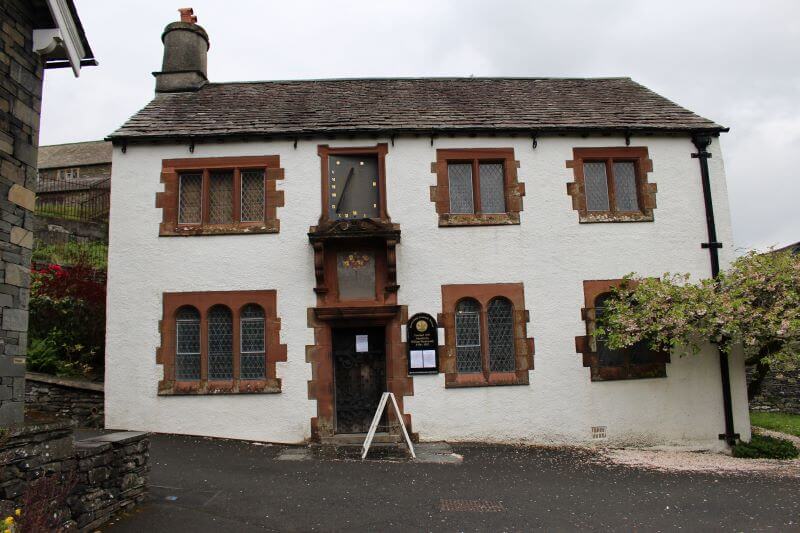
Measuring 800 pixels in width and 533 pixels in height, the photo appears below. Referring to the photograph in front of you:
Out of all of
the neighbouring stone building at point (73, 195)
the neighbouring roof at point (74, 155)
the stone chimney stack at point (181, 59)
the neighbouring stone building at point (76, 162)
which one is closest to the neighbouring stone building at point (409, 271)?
the stone chimney stack at point (181, 59)

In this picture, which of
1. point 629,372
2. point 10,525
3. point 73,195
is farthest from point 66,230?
point 629,372

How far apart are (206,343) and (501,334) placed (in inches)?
226

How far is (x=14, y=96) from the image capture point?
627 cm

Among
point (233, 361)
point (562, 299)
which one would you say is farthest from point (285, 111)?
point (562, 299)

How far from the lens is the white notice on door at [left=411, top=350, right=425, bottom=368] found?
10719 mm

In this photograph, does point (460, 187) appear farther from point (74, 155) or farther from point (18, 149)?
point (74, 155)

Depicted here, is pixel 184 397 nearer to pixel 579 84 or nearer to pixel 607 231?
pixel 607 231

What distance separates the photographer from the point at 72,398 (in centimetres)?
1095

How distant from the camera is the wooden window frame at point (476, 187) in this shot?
11.3m

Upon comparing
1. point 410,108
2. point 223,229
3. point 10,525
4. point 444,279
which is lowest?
point 10,525

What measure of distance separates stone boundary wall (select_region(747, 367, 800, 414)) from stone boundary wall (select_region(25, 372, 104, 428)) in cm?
1798

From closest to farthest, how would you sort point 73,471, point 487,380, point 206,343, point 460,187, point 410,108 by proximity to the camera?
point 73,471 → point 487,380 → point 206,343 → point 460,187 → point 410,108

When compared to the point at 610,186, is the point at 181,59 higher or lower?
higher

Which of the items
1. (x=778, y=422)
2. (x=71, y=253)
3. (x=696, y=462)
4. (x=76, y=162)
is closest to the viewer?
(x=696, y=462)
